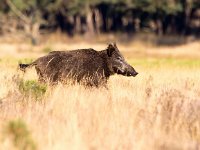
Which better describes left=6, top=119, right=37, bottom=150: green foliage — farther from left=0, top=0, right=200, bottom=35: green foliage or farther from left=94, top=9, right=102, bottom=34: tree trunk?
left=94, top=9, right=102, bottom=34: tree trunk

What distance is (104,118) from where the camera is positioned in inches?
355

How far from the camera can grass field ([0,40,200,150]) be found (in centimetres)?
759

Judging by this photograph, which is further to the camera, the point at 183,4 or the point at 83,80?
the point at 183,4

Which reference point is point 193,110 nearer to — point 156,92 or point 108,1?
point 156,92

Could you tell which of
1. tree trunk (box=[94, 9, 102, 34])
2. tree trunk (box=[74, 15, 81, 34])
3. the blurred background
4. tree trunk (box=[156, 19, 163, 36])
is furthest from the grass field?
tree trunk (box=[74, 15, 81, 34])

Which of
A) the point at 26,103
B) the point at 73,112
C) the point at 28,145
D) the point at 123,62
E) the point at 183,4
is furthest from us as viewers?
the point at 183,4

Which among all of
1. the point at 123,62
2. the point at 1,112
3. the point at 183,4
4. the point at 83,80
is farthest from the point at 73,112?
the point at 183,4

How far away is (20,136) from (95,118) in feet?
5.58

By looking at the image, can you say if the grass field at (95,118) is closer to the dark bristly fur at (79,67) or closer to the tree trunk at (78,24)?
the dark bristly fur at (79,67)

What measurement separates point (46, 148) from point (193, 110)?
2997mm

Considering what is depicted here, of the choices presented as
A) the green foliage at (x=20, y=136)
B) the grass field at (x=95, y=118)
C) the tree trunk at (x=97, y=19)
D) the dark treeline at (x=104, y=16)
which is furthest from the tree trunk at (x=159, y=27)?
the green foliage at (x=20, y=136)

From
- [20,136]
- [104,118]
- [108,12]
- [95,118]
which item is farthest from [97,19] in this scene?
[20,136]

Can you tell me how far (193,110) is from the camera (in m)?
9.40

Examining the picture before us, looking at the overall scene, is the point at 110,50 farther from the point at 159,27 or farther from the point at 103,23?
the point at 103,23
